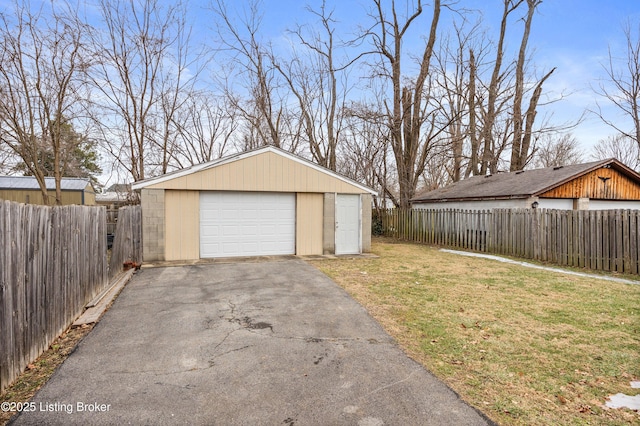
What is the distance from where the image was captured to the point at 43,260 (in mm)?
3797

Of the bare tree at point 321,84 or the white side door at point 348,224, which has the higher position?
the bare tree at point 321,84

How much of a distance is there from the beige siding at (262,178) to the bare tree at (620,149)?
26.6m

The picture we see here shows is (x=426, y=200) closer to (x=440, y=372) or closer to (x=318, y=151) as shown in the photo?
(x=318, y=151)

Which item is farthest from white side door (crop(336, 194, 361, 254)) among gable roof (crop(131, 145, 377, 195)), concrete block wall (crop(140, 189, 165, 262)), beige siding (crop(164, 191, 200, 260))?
concrete block wall (crop(140, 189, 165, 262))

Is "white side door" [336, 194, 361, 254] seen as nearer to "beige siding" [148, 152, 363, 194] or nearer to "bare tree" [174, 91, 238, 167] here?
"beige siding" [148, 152, 363, 194]

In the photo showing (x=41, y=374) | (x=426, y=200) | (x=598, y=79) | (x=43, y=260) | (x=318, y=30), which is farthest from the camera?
(x=318, y=30)

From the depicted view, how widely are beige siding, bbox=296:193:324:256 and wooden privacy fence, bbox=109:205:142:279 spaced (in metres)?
4.49

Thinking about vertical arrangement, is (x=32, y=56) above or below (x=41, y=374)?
above

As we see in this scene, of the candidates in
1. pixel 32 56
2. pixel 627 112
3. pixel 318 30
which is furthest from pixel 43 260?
pixel 627 112

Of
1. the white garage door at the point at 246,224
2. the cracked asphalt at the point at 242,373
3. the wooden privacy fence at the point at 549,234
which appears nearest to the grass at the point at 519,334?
the cracked asphalt at the point at 242,373

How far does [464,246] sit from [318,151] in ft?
34.8

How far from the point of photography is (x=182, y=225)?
9898 millimetres

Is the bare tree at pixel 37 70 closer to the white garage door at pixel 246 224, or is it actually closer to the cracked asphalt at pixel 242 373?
the white garage door at pixel 246 224

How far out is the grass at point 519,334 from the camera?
2893 mm
